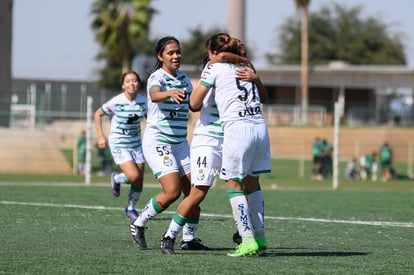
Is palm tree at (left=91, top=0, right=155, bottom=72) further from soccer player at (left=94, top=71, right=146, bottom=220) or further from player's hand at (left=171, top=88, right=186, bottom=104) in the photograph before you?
player's hand at (left=171, top=88, right=186, bottom=104)

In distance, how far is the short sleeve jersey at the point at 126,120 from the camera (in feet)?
48.9

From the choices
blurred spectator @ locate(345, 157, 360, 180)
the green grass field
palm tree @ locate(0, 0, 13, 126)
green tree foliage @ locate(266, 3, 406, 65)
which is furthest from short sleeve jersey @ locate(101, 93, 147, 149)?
green tree foliage @ locate(266, 3, 406, 65)

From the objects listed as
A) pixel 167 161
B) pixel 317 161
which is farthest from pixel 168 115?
pixel 317 161

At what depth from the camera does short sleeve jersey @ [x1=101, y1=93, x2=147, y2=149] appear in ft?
48.9

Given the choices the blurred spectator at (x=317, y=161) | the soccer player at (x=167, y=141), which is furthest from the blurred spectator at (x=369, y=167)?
the soccer player at (x=167, y=141)

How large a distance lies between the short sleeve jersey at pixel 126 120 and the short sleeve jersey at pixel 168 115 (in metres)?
3.90

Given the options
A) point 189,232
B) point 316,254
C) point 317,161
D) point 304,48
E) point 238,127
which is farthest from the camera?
point 304,48

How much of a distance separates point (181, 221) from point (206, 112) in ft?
3.49

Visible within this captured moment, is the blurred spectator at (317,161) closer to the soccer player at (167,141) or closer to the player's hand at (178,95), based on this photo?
the soccer player at (167,141)

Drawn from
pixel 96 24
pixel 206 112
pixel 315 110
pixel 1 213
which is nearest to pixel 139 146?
pixel 1 213

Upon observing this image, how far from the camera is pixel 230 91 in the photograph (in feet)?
31.8

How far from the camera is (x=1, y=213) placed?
14.7 meters

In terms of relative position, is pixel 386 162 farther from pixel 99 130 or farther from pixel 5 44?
pixel 99 130

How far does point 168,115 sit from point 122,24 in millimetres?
58880
